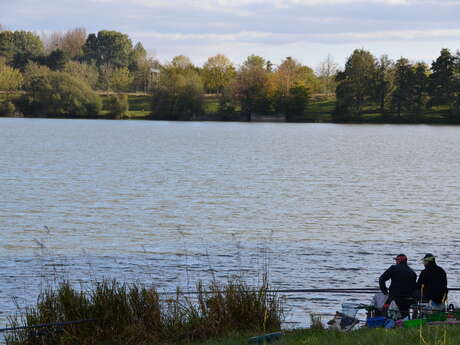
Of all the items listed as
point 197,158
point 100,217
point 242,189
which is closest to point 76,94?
point 197,158

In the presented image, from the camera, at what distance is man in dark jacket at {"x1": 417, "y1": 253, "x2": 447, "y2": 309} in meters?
13.4

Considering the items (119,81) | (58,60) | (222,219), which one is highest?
(58,60)

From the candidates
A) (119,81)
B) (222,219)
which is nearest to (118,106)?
(119,81)

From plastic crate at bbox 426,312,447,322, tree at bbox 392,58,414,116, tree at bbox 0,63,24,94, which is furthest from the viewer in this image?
tree at bbox 0,63,24,94

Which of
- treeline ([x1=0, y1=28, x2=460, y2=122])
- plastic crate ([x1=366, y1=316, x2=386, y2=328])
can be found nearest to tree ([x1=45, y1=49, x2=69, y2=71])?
treeline ([x1=0, y1=28, x2=460, y2=122])

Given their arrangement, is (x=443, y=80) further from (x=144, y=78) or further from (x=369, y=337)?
(x=369, y=337)

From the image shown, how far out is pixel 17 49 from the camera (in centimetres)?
18825

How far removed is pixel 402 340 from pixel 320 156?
5582 centimetres

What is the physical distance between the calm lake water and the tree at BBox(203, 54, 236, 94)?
4227 inches

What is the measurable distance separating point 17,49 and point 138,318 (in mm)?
187297

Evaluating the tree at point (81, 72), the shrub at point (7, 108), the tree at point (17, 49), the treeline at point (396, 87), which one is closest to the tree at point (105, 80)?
the tree at point (81, 72)

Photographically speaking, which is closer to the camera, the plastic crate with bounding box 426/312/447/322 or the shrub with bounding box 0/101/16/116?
the plastic crate with bounding box 426/312/447/322

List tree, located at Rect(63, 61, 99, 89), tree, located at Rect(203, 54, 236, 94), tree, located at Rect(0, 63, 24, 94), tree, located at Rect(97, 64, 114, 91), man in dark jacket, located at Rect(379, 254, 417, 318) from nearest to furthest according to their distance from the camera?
man in dark jacket, located at Rect(379, 254, 417, 318) → tree, located at Rect(0, 63, 24, 94) → tree, located at Rect(63, 61, 99, 89) → tree, located at Rect(203, 54, 236, 94) → tree, located at Rect(97, 64, 114, 91)

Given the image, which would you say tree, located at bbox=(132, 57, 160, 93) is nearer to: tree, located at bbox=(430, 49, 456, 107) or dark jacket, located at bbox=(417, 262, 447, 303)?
tree, located at bbox=(430, 49, 456, 107)
